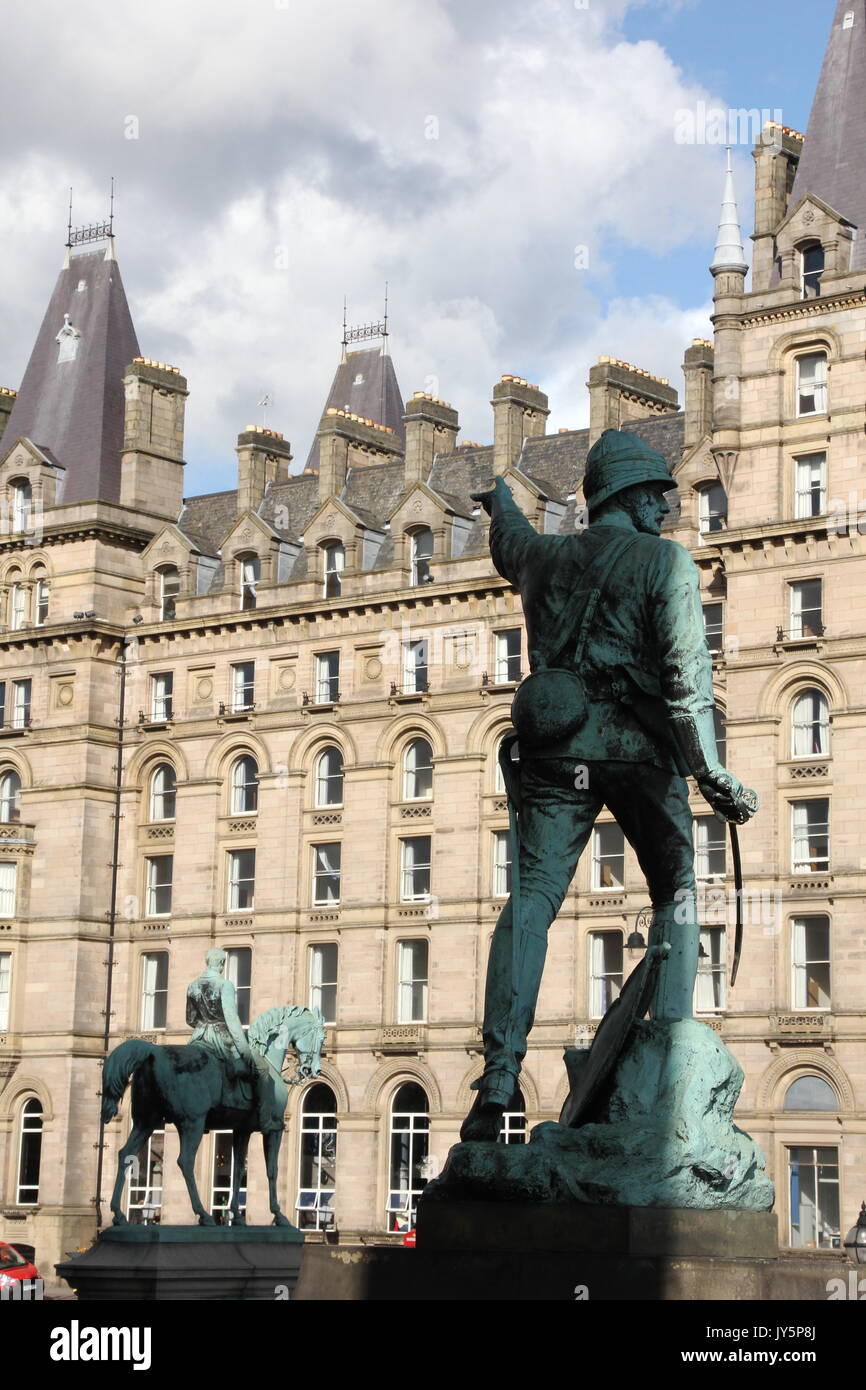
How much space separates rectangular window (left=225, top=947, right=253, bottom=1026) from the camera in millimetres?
61031

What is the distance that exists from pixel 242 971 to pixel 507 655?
1090 cm

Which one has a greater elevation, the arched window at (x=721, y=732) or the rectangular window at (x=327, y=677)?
the rectangular window at (x=327, y=677)

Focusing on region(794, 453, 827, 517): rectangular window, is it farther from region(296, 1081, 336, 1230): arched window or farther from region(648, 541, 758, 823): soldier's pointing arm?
region(648, 541, 758, 823): soldier's pointing arm

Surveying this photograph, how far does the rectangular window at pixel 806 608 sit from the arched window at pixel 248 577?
17.5 metres

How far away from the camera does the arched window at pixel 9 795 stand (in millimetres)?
66062

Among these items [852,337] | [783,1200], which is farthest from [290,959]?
[852,337]

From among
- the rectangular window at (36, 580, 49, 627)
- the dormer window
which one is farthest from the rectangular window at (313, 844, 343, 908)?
the dormer window

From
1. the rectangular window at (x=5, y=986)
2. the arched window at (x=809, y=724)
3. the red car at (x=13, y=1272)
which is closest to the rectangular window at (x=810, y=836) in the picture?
the arched window at (x=809, y=724)

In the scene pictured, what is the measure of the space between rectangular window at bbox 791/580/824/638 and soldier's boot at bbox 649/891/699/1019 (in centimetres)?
4139

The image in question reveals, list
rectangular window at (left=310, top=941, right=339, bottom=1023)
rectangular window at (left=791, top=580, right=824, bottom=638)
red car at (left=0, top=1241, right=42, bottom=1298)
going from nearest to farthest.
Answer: red car at (left=0, top=1241, right=42, bottom=1298) < rectangular window at (left=791, top=580, right=824, bottom=638) < rectangular window at (left=310, top=941, right=339, bottom=1023)

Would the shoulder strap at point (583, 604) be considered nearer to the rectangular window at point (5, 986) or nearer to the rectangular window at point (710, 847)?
the rectangular window at point (710, 847)

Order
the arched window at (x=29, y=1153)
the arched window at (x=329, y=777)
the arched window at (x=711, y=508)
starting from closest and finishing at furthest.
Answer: the arched window at (x=711, y=508) < the arched window at (x=329, y=777) < the arched window at (x=29, y=1153)

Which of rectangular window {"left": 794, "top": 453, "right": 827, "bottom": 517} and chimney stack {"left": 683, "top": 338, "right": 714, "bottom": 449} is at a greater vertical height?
chimney stack {"left": 683, "top": 338, "right": 714, "bottom": 449}
